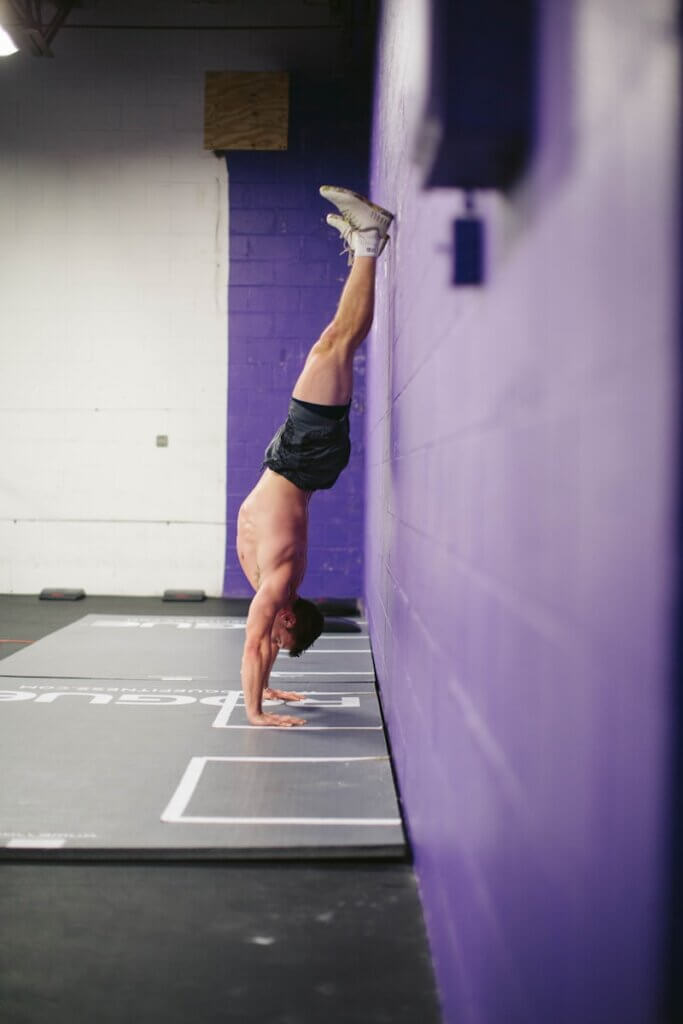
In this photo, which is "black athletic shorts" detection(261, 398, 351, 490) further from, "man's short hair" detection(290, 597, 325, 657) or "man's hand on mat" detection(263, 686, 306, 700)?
"man's hand on mat" detection(263, 686, 306, 700)

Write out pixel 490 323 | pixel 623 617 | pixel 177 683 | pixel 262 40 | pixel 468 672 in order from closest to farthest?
pixel 623 617
pixel 490 323
pixel 468 672
pixel 177 683
pixel 262 40

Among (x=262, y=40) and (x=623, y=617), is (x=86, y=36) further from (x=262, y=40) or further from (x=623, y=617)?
(x=623, y=617)

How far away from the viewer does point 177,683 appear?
14.1 ft

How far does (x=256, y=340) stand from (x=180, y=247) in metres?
0.98

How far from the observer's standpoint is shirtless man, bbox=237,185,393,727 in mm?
3441

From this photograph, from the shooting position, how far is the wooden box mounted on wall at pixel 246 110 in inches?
280

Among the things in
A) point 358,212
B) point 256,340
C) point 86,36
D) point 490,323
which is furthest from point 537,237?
point 86,36

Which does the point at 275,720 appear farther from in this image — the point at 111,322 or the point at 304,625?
the point at 111,322

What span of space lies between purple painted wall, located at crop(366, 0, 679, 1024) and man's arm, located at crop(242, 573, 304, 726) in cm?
191

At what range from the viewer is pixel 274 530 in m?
3.74

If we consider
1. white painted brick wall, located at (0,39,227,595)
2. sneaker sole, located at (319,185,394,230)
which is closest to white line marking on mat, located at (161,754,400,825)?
sneaker sole, located at (319,185,394,230)

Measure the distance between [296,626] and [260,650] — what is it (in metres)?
0.37

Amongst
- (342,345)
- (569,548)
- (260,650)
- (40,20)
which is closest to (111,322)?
(40,20)

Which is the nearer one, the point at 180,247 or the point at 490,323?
the point at 490,323
